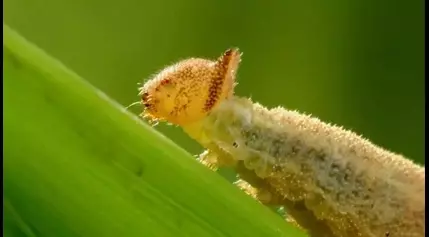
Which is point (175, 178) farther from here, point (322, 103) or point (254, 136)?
point (322, 103)

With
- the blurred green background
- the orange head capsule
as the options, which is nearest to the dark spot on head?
the orange head capsule

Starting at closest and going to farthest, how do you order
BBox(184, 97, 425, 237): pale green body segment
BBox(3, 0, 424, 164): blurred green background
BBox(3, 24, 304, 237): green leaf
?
1. BBox(3, 24, 304, 237): green leaf
2. BBox(184, 97, 425, 237): pale green body segment
3. BBox(3, 0, 424, 164): blurred green background

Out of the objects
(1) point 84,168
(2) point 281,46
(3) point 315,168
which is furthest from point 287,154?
(2) point 281,46

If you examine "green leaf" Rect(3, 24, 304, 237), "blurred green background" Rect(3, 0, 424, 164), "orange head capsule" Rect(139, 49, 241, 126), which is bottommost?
"green leaf" Rect(3, 24, 304, 237)

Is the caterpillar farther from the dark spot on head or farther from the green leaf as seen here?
the green leaf

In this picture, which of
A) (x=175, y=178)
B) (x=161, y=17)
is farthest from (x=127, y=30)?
(x=175, y=178)

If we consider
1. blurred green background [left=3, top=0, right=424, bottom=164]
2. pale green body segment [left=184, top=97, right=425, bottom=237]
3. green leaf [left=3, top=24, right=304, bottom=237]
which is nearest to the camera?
green leaf [left=3, top=24, right=304, bottom=237]

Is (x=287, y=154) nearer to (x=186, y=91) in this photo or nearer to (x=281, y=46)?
(x=186, y=91)
